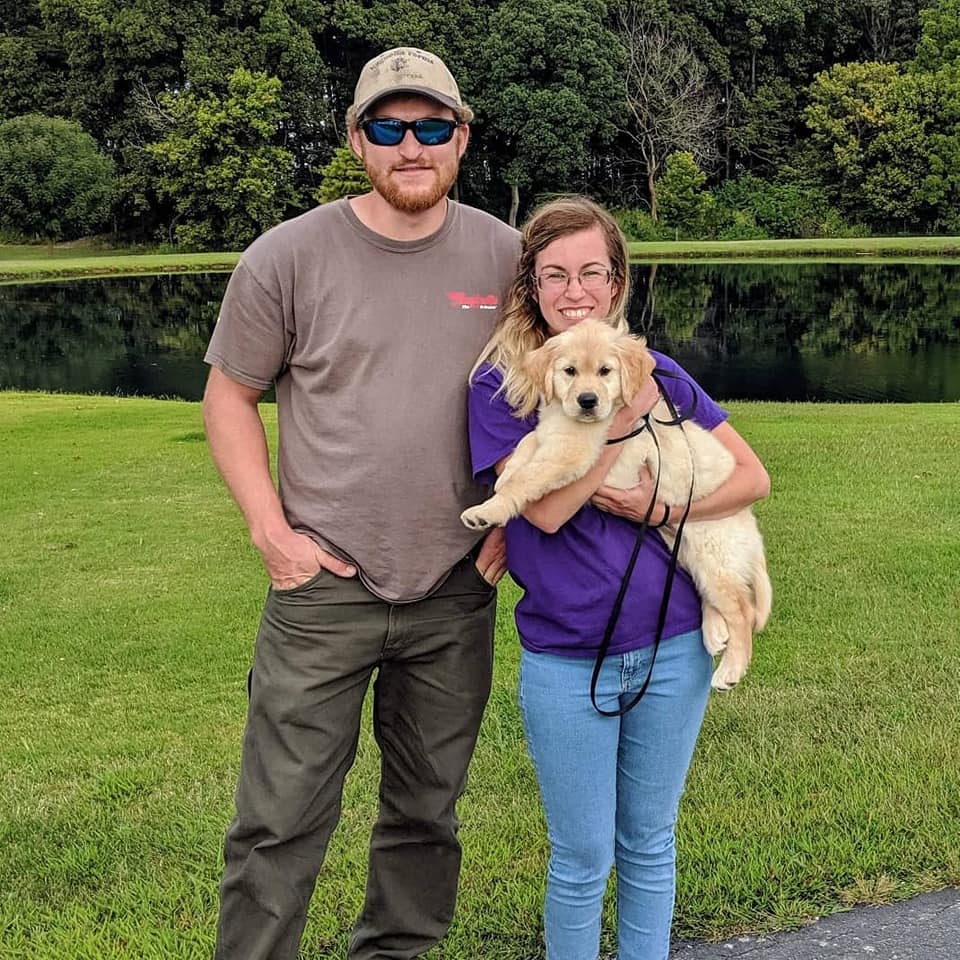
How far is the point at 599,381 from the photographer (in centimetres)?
274

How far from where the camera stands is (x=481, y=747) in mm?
4656

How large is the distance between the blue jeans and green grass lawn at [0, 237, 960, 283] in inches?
1767

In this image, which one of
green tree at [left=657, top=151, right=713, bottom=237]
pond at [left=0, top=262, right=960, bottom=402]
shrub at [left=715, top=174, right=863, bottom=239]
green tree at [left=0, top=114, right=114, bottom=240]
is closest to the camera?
pond at [left=0, top=262, right=960, bottom=402]

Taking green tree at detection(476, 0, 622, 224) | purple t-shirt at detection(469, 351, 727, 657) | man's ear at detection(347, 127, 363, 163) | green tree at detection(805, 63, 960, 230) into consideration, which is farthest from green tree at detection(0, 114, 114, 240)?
purple t-shirt at detection(469, 351, 727, 657)

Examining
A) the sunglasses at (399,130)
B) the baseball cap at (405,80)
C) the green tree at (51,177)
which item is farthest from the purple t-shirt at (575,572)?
the green tree at (51,177)

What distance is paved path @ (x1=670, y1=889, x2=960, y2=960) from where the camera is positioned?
3.15 meters

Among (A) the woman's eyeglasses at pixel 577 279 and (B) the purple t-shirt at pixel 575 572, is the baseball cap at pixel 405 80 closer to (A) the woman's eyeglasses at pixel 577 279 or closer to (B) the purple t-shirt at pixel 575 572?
(A) the woman's eyeglasses at pixel 577 279

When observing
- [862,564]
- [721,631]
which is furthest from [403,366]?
[862,564]

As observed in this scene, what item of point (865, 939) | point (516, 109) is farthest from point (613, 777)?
point (516, 109)

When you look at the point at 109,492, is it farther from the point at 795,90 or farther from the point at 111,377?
the point at 795,90

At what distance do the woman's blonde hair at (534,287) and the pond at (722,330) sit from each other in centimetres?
1768

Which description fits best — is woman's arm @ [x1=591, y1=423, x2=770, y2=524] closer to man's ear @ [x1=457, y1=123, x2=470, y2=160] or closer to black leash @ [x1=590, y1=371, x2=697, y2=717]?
black leash @ [x1=590, y1=371, x2=697, y2=717]

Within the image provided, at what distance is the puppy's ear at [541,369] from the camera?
8.97 feet

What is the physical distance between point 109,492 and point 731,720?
23.7ft
